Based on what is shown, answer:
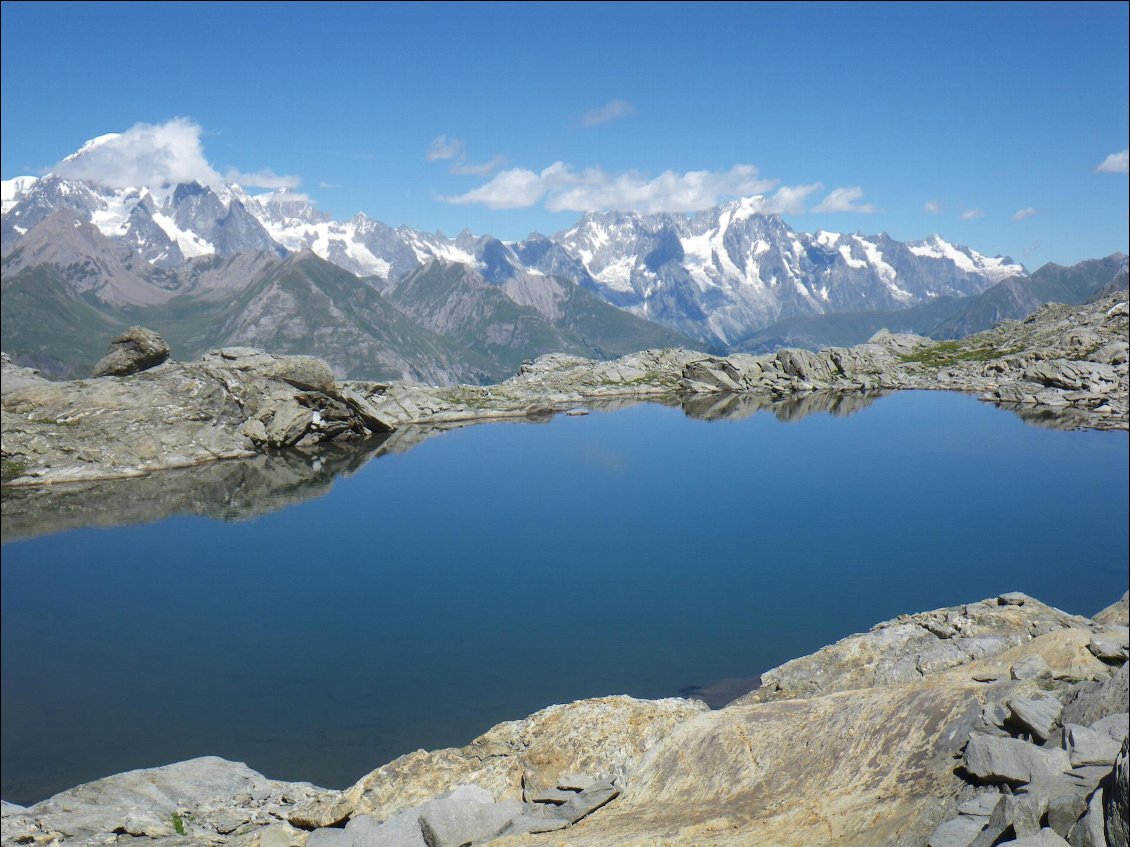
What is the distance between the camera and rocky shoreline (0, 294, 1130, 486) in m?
77.9

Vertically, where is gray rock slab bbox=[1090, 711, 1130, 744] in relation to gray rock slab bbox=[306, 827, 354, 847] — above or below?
above

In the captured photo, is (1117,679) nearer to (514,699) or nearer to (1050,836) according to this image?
(1050,836)

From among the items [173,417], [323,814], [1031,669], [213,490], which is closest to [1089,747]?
[1031,669]

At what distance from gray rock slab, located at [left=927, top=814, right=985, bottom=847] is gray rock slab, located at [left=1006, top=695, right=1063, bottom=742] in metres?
3.11

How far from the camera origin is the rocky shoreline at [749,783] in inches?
513

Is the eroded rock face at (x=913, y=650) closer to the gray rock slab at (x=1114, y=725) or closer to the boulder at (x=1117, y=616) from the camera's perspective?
the boulder at (x=1117, y=616)

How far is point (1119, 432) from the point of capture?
88750 millimetres

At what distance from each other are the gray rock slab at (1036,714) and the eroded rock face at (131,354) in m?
93.5

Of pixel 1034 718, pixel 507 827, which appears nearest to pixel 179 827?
pixel 507 827

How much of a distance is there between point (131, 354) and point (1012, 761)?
96201 mm

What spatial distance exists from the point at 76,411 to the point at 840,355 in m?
119

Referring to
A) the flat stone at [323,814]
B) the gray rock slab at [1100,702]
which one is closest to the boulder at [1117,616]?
the gray rock slab at [1100,702]

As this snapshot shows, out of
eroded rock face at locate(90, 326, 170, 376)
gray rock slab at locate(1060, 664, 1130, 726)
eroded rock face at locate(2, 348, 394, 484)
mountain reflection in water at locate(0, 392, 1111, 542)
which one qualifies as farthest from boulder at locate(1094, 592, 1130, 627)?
eroded rock face at locate(90, 326, 170, 376)

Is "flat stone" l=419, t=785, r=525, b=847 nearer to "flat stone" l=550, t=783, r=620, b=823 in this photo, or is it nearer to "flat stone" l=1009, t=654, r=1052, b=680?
"flat stone" l=550, t=783, r=620, b=823
